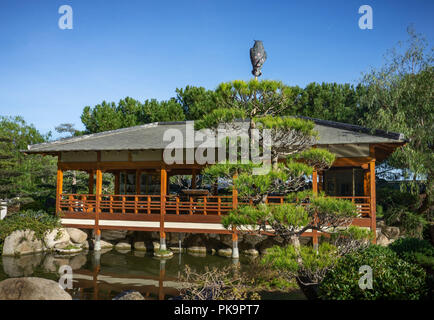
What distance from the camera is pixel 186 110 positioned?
2723cm

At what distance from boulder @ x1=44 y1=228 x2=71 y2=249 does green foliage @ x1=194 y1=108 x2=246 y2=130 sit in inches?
407

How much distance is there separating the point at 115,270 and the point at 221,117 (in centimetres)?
755

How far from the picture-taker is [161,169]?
14203 mm

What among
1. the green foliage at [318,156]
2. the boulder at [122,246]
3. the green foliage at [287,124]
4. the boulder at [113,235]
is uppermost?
the green foliage at [287,124]

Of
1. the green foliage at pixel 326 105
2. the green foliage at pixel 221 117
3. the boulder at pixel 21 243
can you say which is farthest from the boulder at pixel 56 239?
the green foliage at pixel 326 105

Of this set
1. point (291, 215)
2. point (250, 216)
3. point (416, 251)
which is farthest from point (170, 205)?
point (416, 251)

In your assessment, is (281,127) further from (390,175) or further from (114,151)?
(390,175)

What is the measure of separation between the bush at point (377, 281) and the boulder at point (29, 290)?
542 centimetres

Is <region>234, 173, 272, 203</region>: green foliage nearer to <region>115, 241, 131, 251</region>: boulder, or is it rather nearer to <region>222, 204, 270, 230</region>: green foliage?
<region>222, 204, 270, 230</region>: green foliage

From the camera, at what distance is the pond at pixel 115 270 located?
9102mm

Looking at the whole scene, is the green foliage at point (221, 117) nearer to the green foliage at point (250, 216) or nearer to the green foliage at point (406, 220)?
the green foliage at point (250, 216)

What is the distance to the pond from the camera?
9.10 metres
